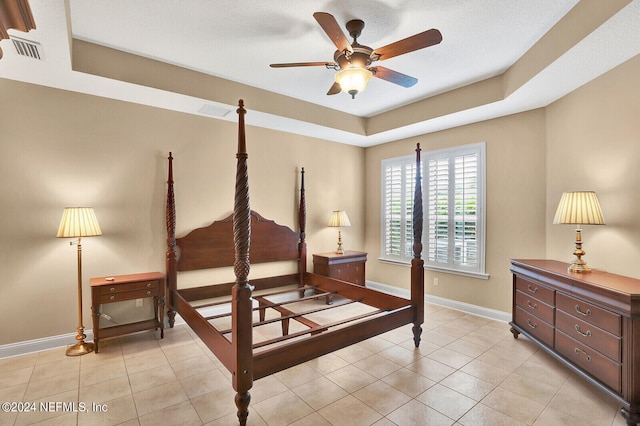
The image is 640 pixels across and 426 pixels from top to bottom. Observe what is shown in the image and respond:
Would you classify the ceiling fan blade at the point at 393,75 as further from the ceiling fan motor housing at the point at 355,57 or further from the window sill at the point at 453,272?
the window sill at the point at 453,272

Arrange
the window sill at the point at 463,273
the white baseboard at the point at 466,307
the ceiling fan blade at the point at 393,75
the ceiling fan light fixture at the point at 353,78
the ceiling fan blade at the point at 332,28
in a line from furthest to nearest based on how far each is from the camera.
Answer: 1. the window sill at the point at 463,273
2. the white baseboard at the point at 466,307
3. the ceiling fan blade at the point at 393,75
4. the ceiling fan light fixture at the point at 353,78
5. the ceiling fan blade at the point at 332,28

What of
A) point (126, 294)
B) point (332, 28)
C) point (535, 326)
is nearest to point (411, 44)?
point (332, 28)

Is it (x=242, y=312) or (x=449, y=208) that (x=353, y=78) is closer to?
(x=242, y=312)

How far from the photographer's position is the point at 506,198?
417cm

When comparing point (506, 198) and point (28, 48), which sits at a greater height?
point (28, 48)

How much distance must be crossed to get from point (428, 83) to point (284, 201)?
258 cm

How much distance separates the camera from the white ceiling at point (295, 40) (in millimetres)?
2439

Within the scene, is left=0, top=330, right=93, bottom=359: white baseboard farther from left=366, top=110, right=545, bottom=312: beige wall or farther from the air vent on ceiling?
left=366, top=110, right=545, bottom=312: beige wall

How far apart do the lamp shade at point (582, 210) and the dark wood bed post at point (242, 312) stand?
9.33 ft

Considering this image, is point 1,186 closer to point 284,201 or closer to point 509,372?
point 284,201

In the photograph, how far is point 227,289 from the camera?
411 centimetres

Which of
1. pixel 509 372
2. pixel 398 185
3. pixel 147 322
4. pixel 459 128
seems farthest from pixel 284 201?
pixel 509 372

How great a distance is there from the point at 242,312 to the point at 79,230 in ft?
6.90

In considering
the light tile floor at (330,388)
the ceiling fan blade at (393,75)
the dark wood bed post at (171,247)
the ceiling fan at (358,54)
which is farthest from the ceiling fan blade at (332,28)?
the light tile floor at (330,388)
